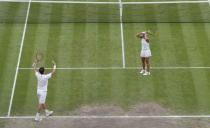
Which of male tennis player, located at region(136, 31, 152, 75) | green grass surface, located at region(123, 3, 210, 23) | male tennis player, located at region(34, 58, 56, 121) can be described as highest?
green grass surface, located at region(123, 3, 210, 23)

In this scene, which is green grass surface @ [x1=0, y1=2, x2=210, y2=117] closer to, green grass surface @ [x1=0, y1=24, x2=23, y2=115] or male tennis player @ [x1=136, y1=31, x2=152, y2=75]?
green grass surface @ [x1=0, y1=24, x2=23, y2=115]

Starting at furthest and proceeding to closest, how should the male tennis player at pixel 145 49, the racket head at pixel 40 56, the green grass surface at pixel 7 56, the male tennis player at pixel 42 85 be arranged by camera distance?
the racket head at pixel 40 56 → the male tennis player at pixel 145 49 → the green grass surface at pixel 7 56 → the male tennis player at pixel 42 85

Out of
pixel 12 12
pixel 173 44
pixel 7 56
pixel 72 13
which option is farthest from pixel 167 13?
pixel 7 56

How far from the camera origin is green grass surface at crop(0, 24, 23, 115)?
65.0ft

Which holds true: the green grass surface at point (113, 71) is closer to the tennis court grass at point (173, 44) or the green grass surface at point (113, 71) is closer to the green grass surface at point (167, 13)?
the tennis court grass at point (173, 44)

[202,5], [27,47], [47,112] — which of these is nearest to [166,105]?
[47,112]

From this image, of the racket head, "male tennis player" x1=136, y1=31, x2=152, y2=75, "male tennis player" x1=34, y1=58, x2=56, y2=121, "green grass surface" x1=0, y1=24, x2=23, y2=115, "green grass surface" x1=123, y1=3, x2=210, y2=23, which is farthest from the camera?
"green grass surface" x1=123, y1=3, x2=210, y2=23

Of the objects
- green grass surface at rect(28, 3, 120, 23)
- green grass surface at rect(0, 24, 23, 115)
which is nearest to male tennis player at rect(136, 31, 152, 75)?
green grass surface at rect(28, 3, 120, 23)

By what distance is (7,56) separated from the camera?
73.9ft

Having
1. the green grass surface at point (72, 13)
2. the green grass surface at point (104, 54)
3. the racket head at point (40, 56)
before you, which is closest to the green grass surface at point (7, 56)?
the green grass surface at point (104, 54)

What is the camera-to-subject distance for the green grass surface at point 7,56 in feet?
65.0

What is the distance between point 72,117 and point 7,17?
1000cm

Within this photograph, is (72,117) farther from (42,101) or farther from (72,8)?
(72,8)

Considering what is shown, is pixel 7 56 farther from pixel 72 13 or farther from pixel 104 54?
pixel 72 13
